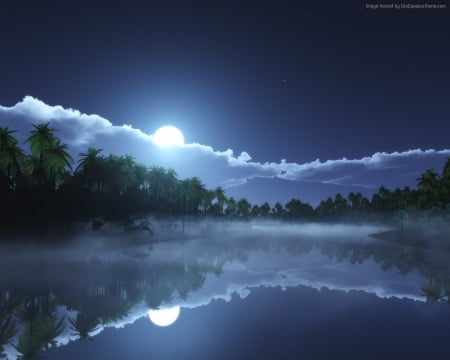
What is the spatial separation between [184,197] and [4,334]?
91.0 m

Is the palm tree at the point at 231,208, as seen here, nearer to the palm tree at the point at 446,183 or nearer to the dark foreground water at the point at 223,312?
the palm tree at the point at 446,183

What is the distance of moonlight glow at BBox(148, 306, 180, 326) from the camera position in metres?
14.8

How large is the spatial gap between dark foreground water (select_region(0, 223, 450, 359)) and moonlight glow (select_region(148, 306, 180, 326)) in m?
0.05

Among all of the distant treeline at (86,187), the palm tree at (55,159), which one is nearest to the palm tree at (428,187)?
the distant treeline at (86,187)

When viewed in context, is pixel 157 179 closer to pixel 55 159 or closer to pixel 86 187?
pixel 86 187

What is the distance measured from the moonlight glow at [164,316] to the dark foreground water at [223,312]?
5 cm

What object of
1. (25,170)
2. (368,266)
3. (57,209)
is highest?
(25,170)

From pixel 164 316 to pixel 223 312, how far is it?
2729mm

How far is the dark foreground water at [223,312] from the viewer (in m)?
11.7

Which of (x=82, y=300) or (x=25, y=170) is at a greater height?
(x=25, y=170)

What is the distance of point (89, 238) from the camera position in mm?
48406

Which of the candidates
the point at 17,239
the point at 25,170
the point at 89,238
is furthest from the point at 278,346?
the point at 25,170

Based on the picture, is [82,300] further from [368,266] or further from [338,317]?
[368,266]

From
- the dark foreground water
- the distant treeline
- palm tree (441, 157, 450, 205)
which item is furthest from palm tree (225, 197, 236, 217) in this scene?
the dark foreground water
